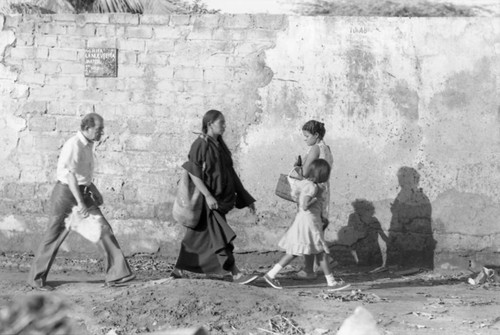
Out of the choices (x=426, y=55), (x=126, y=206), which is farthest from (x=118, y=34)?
(x=426, y=55)

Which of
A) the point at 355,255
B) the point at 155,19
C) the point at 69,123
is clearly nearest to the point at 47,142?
the point at 69,123

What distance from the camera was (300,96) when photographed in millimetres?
8555

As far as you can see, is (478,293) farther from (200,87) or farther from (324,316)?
(200,87)

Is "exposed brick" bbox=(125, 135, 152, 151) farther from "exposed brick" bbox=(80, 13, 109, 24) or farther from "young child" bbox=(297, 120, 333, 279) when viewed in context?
"young child" bbox=(297, 120, 333, 279)

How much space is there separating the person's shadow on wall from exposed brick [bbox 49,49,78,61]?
11.6ft

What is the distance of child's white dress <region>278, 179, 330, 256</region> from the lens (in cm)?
727

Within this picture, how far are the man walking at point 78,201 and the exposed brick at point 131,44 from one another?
192 cm

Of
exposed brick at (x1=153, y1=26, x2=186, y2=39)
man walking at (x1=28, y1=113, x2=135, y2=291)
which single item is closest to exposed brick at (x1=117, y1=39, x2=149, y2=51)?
exposed brick at (x1=153, y1=26, x2=186, y2=39)

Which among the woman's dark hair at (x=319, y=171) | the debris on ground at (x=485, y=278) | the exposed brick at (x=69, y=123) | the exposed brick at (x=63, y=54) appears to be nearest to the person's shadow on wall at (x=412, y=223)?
the debris on ground at (x=485, y=278)

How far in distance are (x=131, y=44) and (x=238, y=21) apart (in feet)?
3.74

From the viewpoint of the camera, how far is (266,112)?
8625 mm

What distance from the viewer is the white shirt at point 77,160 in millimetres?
6965

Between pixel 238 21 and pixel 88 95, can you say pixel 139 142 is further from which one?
pixel 238 21

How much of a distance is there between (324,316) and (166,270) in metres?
2.70
